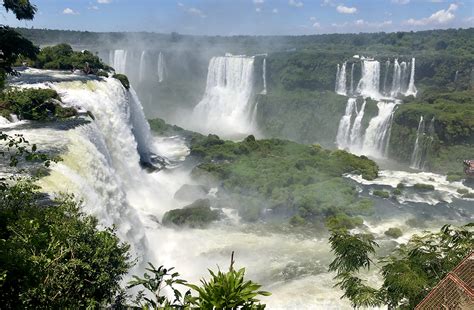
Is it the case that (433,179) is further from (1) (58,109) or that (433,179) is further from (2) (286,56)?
(2) (286,56)

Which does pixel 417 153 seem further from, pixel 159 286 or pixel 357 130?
pixel 159 286

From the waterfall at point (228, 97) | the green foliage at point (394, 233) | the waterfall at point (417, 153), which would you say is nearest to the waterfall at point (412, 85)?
the waterfall at point (417, 153)

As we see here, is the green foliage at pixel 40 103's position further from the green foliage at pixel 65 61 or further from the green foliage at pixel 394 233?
the green foliage at pixel 394 233

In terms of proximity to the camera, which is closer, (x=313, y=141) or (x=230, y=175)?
(x=230, y=175)

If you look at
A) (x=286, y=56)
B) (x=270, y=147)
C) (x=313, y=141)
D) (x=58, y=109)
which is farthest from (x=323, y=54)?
(x=58, y=109)

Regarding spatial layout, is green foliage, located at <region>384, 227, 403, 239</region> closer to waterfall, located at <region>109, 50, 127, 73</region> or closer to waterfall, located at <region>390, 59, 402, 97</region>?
waterfall, located at <region>390, 59, 402, 97</region>

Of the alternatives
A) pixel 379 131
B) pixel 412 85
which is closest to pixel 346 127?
pixel 379 131

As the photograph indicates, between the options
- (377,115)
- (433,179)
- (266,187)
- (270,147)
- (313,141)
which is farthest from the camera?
(313,141)

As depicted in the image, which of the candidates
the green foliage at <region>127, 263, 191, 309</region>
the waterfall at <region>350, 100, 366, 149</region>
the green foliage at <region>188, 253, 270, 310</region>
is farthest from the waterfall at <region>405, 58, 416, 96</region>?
the green foliage at <region>188, 253, 270, 310</region>
